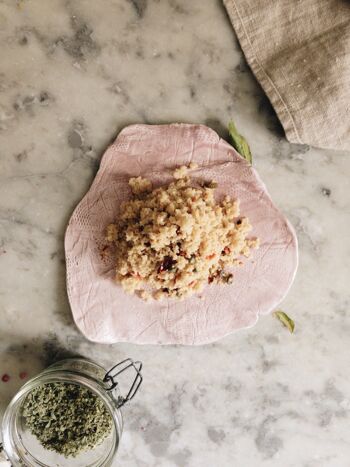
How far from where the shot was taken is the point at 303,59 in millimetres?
1197

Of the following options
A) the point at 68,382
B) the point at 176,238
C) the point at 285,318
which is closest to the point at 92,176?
the point at 176,238

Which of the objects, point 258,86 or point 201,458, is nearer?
point 258,86

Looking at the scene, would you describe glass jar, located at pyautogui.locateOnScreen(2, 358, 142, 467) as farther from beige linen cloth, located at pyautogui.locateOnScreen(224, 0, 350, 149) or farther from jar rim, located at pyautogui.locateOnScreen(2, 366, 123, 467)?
beige linen cloth, located at pyautogui.locateOnScreen(224, 0, 350, 149)

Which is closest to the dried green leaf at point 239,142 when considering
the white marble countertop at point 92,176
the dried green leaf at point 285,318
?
the white marble countertop at point 92,176

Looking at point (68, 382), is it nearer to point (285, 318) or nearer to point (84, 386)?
point (84, 386)

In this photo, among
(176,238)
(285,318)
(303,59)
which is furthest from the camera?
(285,318)

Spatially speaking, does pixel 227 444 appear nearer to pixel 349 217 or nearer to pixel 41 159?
pixel 349 217

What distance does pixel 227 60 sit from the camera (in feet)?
4.09

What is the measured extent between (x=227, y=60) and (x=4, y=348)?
2.85ft

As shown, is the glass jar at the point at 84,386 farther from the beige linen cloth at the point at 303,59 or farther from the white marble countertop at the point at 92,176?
the beige linen cloth at the point at 303,59

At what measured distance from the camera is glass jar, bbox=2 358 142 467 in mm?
1149

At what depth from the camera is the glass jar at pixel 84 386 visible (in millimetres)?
1149

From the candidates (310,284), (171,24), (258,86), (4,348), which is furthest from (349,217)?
(4,348)

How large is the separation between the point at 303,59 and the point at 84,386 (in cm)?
86
